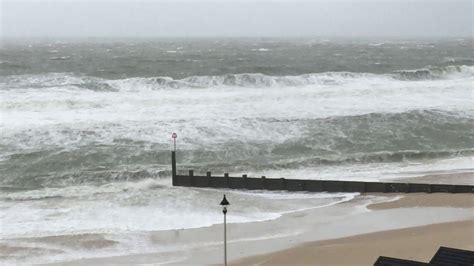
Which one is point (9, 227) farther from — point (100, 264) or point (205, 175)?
point (205, 175)

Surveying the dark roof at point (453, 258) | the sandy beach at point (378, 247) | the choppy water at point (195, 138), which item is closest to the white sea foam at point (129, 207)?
the choppy water at point (195, 138)

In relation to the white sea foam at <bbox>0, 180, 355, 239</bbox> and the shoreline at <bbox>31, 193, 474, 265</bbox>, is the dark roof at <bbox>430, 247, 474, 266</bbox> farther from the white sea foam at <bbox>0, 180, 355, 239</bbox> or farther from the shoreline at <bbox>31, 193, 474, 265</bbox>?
the white sea foam at <bbox>0, 180, 355, 239</bbox>

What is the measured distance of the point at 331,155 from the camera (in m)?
25.1

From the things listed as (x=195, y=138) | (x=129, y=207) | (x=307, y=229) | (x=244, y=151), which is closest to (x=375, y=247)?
(x=307, y=229)

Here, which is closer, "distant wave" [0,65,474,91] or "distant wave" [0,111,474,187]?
"distant wave" [0,111,474,187]

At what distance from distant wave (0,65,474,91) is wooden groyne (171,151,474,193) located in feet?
82.7

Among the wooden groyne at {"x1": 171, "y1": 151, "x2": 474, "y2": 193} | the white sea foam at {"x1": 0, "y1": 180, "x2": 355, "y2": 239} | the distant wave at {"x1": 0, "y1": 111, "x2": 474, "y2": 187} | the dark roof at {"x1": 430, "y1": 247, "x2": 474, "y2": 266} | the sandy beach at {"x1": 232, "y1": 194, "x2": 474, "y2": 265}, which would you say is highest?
the dark roof at {"x1": 430, "y1": 247, "x2": 474, "y2": 266}

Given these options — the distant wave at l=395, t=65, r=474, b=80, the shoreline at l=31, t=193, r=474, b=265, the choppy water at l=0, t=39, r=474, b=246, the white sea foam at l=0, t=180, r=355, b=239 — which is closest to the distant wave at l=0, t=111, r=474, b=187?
the choppy water at l=0, t=39, r=474, b=246

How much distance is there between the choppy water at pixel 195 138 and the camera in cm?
1894

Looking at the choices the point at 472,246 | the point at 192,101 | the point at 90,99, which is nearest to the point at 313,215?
the point at 472,246

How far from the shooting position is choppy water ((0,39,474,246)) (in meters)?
18.9

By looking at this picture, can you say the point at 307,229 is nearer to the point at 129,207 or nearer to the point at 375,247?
the point at 375,247

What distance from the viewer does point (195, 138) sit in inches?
1109

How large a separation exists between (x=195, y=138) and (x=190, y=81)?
21.5 m
